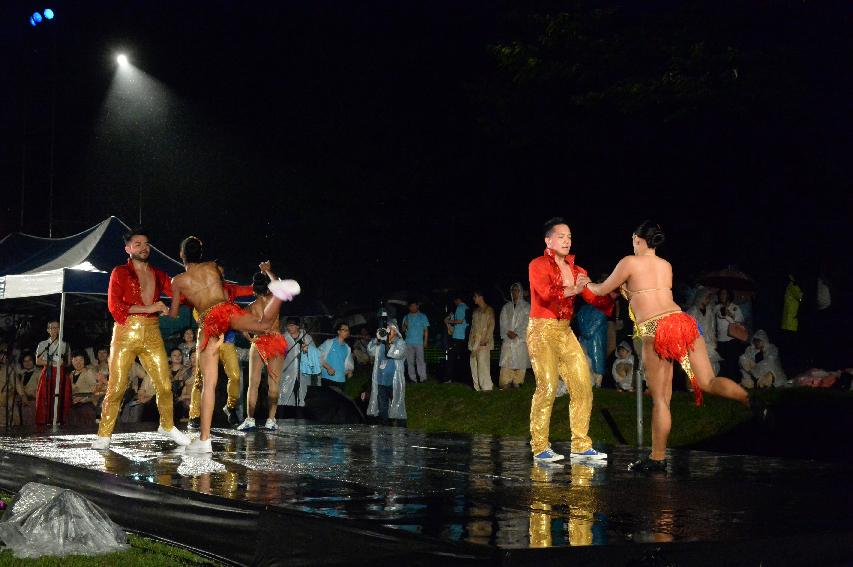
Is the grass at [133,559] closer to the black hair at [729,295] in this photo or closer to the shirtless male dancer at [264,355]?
the shirtless male dancer at [264,355]

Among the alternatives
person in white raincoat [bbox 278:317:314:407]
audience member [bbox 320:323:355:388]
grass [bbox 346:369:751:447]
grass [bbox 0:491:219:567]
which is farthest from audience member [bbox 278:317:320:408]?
grass [bbox 0:491:219:567]

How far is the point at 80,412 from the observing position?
14352mm

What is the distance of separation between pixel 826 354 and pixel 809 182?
8.61ft

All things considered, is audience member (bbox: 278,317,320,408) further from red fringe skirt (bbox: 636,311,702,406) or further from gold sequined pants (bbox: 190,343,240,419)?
red fringe skirt (bbox: 636,311,702,406)

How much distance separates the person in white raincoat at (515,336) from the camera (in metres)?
15.6

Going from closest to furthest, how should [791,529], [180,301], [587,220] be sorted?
[791,529], [180,301], [587,220]

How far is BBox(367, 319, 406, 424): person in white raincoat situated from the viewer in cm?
1516

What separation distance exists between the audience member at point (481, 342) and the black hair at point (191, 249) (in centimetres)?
756

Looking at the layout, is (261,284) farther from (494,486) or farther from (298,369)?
(494,486)

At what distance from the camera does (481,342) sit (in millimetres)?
16047

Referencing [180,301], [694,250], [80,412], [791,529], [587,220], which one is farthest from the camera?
[587,220]

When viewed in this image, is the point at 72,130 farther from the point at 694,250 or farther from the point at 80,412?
the point at 694,250

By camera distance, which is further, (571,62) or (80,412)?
(571,62)

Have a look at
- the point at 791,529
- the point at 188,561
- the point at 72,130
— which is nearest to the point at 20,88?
the point at 72,130
